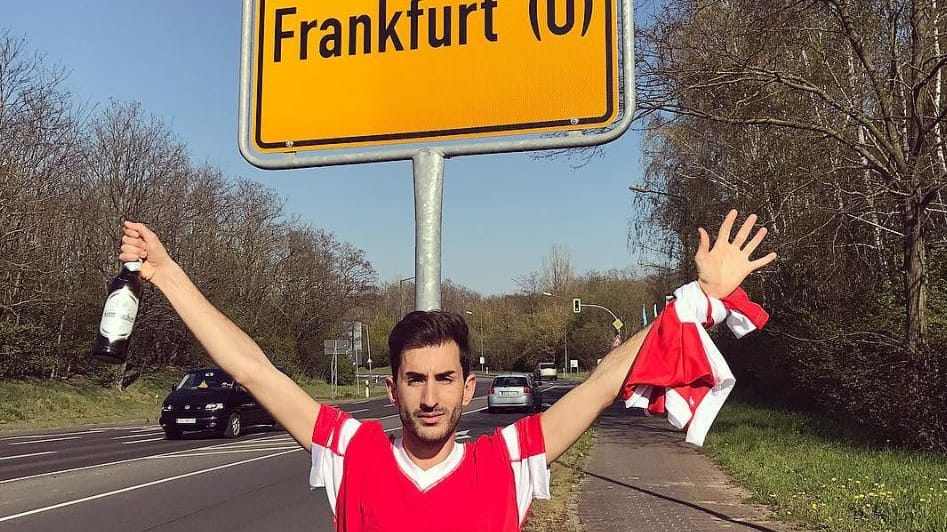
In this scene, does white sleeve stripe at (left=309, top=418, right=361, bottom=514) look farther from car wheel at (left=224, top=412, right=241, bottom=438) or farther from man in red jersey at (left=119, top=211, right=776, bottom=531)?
car wheel at (left=224, top=412, right=241, bottom=438)

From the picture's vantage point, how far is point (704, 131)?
976 inches

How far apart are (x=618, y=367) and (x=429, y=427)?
490 mm

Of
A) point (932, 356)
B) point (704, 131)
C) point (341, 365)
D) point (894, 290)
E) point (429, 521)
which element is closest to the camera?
point (429, 521)

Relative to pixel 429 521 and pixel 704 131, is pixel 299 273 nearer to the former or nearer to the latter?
→ pixel 704 131

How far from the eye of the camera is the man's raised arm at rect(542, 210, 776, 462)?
7.23 feet

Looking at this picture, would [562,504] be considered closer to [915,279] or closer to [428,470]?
[915,279]

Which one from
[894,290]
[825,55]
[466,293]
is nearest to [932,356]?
[894,290]

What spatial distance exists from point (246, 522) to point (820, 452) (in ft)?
31.1

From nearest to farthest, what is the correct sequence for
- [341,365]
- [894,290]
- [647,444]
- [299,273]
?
[894,290], [647,444], [299,273], [341,365]

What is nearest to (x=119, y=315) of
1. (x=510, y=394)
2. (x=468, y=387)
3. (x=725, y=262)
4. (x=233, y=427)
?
(x=468, y=387)

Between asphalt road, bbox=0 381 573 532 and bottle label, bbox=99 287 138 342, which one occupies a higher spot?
bottle label, bbox=99 287 138 342

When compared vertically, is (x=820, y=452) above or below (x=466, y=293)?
below

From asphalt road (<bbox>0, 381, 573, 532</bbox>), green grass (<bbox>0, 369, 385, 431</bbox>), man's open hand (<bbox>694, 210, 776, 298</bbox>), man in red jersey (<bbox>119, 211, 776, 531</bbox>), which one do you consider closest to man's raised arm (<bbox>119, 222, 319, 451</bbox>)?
man in red jersey (<bbox>119, 211, 776, 531</bbox>)

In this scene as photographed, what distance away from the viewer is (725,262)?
7.29 ft
